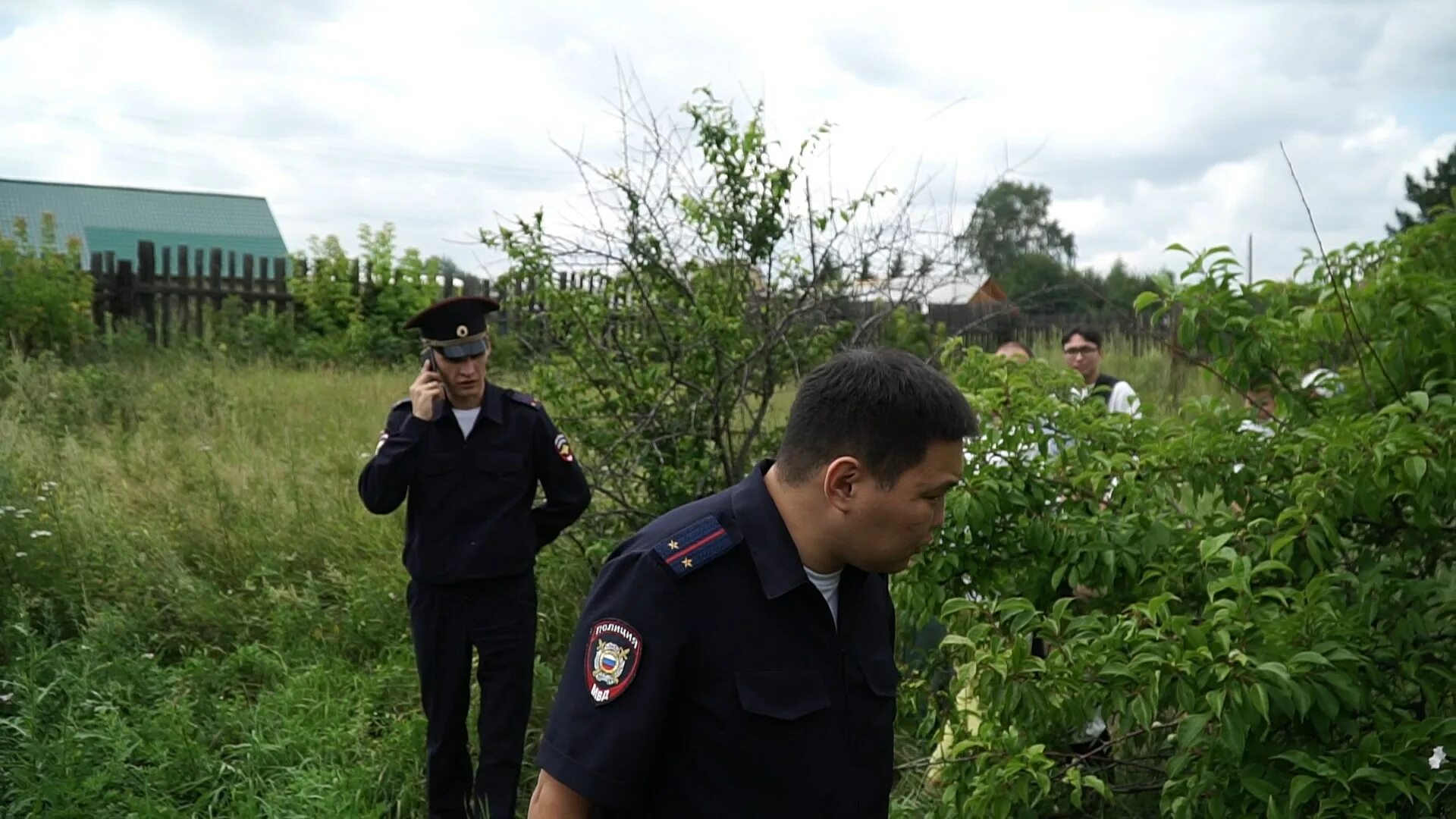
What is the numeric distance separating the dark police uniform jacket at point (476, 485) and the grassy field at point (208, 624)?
0.88 meters

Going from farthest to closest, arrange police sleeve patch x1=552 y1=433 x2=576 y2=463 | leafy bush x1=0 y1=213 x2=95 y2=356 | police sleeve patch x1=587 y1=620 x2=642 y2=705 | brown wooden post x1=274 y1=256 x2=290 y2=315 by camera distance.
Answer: brown wooden post x1=274 y1=256 x2=290 y2=315 < leafy bush x1=0 y1=213 x2=95 y2=356 < police sleeve patch x1=552 y1=433 x2=576 y2=463 < police sleeve patch x1=587 y1=620 x2=642 y2=705

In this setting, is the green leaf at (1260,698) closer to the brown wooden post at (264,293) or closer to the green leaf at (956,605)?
the green leaf at (956,605)

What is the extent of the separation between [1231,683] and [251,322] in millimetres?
13447

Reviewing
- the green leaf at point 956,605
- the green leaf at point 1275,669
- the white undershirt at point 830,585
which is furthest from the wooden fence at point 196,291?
the white undershirt at point 830,585

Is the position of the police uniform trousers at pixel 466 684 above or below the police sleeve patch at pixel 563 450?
below

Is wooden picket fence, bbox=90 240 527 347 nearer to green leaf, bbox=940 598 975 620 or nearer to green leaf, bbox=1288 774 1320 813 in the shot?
green leaf, bbox=940 598 975 620

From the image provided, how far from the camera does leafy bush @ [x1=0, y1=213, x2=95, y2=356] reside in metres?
12.9

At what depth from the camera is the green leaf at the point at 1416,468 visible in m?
2.59

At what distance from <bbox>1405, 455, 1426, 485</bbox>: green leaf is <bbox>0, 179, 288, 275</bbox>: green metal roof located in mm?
32040

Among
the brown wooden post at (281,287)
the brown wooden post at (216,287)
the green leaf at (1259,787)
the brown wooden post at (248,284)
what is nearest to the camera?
the green leaf at (1259,787)

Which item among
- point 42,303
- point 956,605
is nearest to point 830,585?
point 956,605

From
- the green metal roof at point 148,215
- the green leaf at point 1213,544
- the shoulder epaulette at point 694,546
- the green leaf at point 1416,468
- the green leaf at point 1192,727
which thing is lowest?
the green leaf at point 1192,727

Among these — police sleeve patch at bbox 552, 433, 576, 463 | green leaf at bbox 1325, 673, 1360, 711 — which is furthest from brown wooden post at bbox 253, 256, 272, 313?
green leaf at bbox 1325, 673, 1360, 711

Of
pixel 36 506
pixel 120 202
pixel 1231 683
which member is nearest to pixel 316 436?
pixel 36 506
